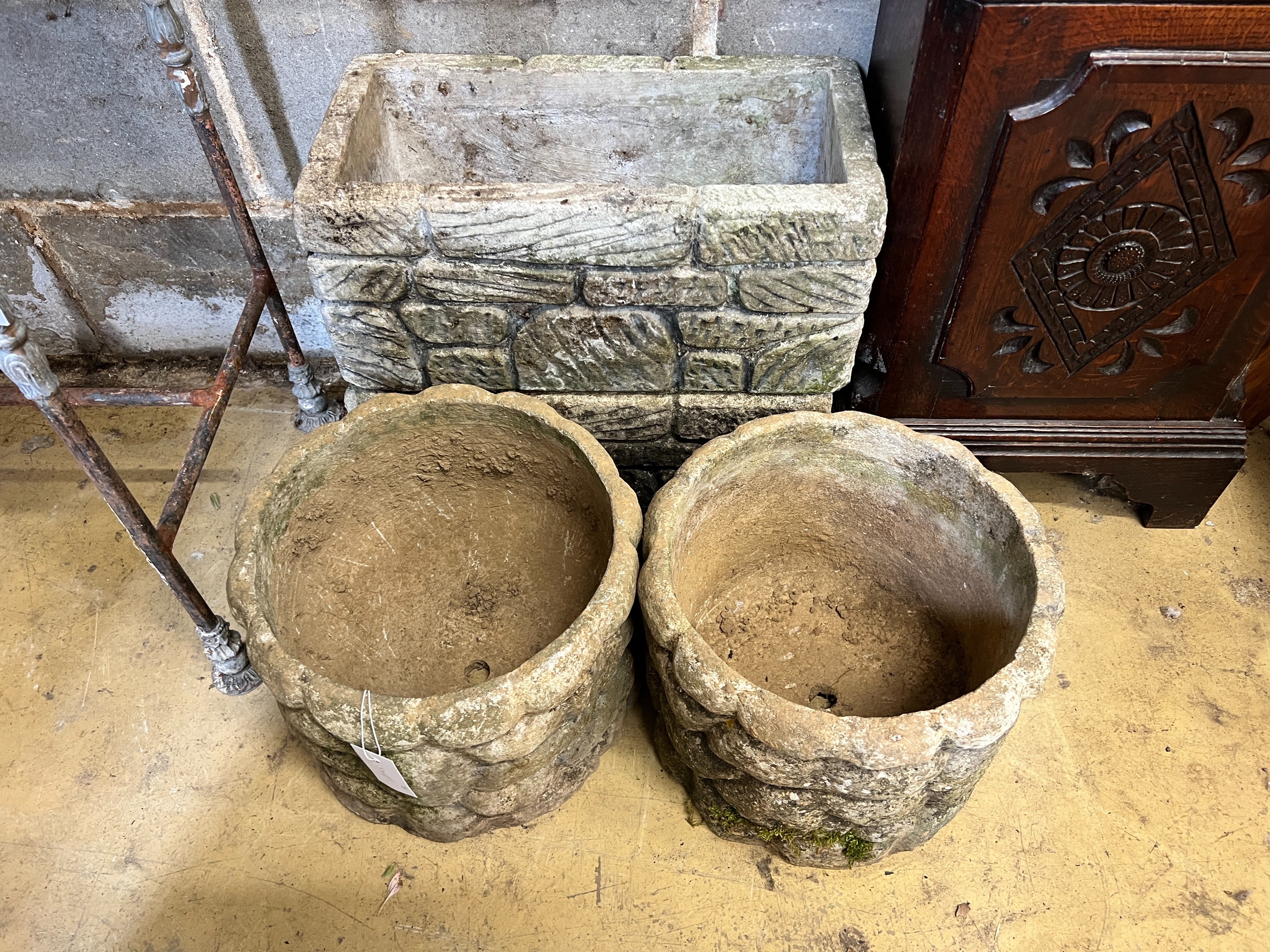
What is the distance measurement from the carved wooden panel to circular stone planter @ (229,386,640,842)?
99 cm

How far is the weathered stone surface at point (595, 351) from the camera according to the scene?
74.1 inches

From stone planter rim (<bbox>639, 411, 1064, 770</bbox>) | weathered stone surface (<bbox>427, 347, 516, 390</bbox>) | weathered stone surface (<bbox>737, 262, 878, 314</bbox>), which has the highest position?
weathered stone surface (<bbox>737, 262, 878, 314</bbox>)

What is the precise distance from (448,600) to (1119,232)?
1801 millimetres

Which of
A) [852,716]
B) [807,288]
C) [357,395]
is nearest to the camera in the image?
[852,716]

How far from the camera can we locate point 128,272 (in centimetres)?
269

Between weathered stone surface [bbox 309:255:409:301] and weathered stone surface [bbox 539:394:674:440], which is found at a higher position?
weathered stone surface [bbox 309:255:409:301]

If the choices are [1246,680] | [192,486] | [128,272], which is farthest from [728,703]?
[128,272]

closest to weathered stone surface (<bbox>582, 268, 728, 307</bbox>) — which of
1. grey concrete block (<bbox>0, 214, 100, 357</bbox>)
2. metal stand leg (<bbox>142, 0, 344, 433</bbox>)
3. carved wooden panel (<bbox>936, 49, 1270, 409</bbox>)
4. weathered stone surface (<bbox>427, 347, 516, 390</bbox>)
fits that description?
weathered stone surface (<bbox>427, 347, 516, 390</bbox>)

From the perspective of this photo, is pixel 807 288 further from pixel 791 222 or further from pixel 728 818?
pixel 728 818

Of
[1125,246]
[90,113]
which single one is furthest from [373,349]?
[1125,246]

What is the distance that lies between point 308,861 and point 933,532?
1.64m

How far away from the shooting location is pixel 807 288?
180 centimetres

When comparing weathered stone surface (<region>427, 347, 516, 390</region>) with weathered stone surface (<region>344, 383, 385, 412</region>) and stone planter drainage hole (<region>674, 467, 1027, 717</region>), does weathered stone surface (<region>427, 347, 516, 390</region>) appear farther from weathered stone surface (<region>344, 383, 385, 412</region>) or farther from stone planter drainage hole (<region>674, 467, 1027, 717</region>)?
stone planter drainage hole (<region>674, 467, 1027, 717</region>)

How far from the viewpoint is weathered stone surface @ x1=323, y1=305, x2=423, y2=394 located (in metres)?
1.90
